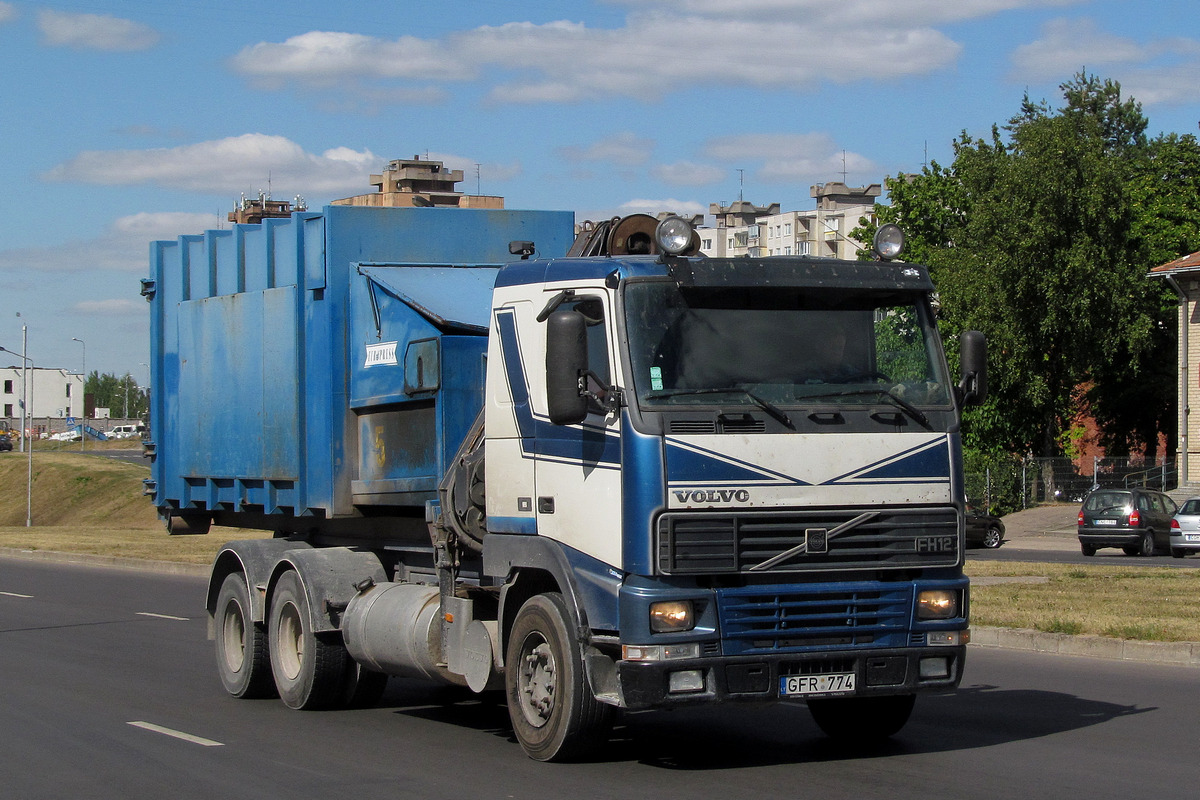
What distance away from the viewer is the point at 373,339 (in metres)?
10.4

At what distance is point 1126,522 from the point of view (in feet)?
108

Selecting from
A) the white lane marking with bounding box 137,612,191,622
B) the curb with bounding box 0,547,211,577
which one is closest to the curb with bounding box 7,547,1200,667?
the white lane marking with bounding box 137,612,191,622

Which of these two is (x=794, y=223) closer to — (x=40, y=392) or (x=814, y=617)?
(x=40, y=392)

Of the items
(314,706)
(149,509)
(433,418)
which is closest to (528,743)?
(433,418)

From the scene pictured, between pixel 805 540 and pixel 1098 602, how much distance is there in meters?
10.7

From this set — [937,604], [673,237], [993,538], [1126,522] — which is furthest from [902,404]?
[993,538]

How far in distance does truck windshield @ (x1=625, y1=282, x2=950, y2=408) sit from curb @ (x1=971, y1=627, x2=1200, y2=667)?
607 cm

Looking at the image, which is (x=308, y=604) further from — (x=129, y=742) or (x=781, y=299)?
(x=781, y=299)

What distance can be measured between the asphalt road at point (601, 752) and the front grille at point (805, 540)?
1.15m

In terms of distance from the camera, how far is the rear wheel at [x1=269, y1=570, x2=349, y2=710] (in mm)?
10703

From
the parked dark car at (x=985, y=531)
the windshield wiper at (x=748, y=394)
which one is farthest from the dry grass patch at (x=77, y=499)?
the windshield wiper at (x=748, y=394)

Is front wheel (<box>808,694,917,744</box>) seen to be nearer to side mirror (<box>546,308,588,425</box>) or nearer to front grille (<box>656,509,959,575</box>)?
front grille (<box>656,509,959,575</box>)

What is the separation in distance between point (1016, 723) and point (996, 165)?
44822mm

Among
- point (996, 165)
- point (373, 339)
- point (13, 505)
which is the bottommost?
point (13, 505)
